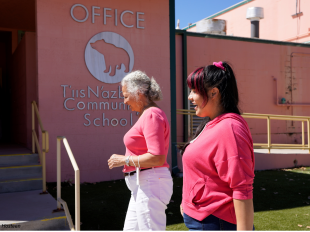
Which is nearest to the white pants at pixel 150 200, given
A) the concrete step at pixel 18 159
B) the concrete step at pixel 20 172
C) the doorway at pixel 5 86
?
the concrete step at pixel 20 172

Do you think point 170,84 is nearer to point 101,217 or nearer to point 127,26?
point 127,26

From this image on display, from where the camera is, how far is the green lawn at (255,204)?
4.30 m

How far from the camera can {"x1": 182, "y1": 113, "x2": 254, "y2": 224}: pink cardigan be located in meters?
1.50

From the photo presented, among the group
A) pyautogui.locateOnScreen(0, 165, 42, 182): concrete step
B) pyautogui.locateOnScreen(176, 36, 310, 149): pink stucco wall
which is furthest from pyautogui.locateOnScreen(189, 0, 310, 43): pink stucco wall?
pyautogui.locateOnScreen(0, 165, 42, 182): concrete step

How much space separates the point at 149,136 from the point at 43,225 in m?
2.35

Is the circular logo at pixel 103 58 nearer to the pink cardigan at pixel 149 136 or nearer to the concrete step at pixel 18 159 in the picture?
the concrete step at pixel 18 159

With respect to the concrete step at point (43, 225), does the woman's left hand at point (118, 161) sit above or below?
above

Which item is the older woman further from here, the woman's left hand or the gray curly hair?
the gray curly hair

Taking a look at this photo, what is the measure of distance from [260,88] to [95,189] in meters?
6.66

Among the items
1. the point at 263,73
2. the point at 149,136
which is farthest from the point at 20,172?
the point at 263,73

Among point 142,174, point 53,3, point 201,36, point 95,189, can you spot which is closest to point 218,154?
point 142,174

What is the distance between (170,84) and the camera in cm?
746

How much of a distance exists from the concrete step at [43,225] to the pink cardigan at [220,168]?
2694 millimetres

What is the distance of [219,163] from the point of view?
5.05 feet
